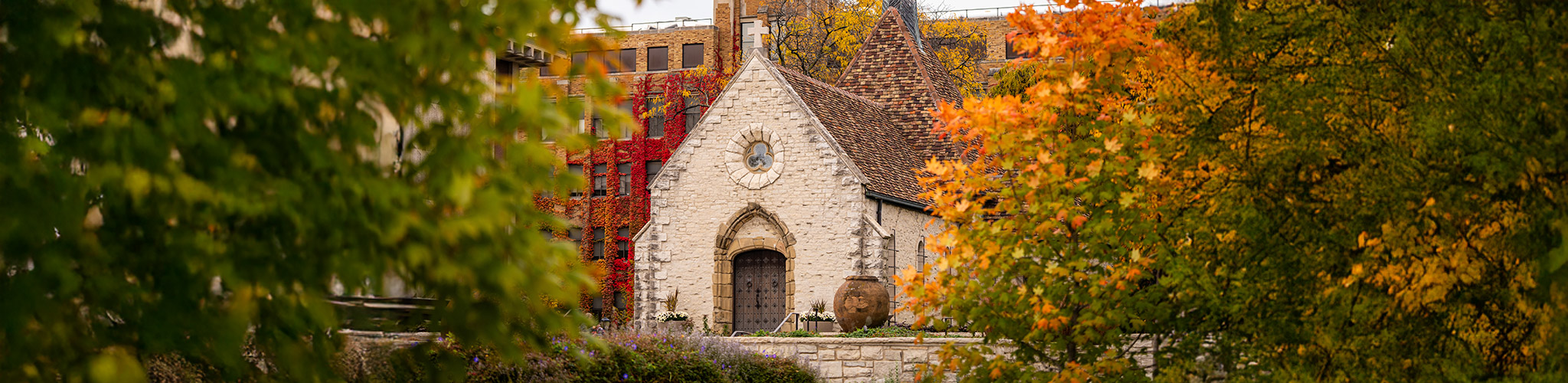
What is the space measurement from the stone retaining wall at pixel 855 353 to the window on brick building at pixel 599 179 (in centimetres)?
2042

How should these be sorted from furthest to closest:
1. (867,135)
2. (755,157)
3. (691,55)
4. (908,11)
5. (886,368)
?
1. (691,55)
2. (908,11)
3. (867,135)
4. (755,157)
5. (886,368)

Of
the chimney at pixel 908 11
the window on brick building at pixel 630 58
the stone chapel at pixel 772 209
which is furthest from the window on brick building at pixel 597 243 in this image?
the chimney at pixel 908 11

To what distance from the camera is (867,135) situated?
27.2m

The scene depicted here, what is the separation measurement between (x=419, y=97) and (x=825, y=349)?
14925mm

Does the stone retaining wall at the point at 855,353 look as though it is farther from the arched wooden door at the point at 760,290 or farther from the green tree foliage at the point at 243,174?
the green tree foliage at the point at 243,174

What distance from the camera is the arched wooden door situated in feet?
85.8

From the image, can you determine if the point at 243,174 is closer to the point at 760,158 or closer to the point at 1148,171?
the point at 1148,171

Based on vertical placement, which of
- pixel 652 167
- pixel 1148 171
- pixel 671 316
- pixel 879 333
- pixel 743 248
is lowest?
pixel 671 316

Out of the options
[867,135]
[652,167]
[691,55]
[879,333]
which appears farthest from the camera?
[691,55]

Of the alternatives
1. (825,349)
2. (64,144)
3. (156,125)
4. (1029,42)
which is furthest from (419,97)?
(825,349)

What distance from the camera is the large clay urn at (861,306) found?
2027 cm

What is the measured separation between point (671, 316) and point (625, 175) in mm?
12246

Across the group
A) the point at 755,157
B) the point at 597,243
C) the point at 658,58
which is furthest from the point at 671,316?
the point at 658,58

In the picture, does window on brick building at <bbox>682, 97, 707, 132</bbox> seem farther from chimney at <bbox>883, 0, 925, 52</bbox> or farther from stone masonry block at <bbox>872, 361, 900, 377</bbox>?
stone masonry block at <bbox>872, 361, 900, 377</bbox>
